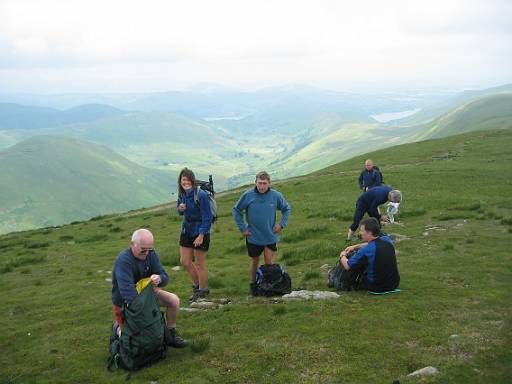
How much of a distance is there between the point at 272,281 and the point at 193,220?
9.87ft

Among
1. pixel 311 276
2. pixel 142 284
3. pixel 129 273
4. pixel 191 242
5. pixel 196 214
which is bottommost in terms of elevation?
pixel 311 276

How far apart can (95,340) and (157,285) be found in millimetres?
3121

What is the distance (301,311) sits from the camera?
39.0 feet

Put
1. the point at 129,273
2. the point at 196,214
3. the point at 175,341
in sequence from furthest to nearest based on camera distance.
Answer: the point at 196,214 → the point at 175,341 → the point at 129,273

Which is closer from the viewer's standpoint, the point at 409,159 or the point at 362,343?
the point at 362,343

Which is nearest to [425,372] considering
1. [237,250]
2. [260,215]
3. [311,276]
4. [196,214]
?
[260,215]

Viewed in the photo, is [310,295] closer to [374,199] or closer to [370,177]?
[374,199]

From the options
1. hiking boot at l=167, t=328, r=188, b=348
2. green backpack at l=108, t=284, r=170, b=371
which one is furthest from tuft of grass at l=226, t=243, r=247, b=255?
green backpack at l=108, t=284, r=170, b=371

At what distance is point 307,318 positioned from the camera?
11328mm

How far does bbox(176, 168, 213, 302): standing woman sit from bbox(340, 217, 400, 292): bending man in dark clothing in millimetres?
4142

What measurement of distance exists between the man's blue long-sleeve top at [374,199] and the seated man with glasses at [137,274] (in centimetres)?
1140

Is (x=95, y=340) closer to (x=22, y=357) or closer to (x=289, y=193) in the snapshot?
(x=22, y=357)

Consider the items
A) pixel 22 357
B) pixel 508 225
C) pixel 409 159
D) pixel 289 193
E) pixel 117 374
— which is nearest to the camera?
pixel 117 374

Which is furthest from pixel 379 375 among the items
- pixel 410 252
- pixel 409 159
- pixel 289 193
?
pixel 409 159
